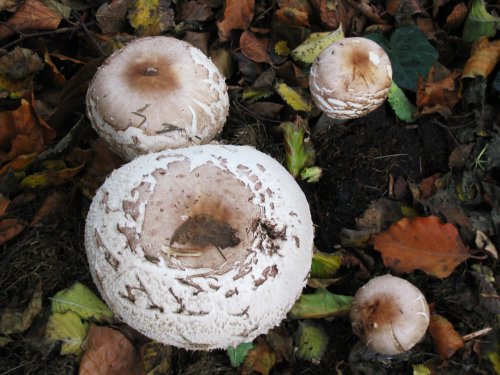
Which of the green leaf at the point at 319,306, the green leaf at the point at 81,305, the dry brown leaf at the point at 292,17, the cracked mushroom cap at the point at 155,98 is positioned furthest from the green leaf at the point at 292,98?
the green leaf at the point at 81,305

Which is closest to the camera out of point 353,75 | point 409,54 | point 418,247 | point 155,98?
point 155,98

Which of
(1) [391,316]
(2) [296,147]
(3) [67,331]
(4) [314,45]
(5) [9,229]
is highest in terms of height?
(4) [314,45]

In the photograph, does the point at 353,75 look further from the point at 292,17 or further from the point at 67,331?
the point at 67,331

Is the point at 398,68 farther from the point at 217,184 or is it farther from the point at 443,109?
the point at 217,184

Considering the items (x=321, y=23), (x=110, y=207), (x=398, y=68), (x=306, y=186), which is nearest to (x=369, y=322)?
(x=306, y=186)

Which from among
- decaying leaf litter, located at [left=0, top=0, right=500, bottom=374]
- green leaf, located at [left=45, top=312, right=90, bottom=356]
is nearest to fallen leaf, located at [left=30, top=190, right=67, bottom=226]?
decaying leaf litter, located at [left=0, top=0, right=500, bottom=374]

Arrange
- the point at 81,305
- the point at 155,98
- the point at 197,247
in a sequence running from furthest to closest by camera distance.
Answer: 1. the point at 81,305
2. the point at 155,98
3. the point at 197,247

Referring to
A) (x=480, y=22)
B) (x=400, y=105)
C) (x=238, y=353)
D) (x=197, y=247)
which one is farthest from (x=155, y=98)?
(x=480, y=22)
